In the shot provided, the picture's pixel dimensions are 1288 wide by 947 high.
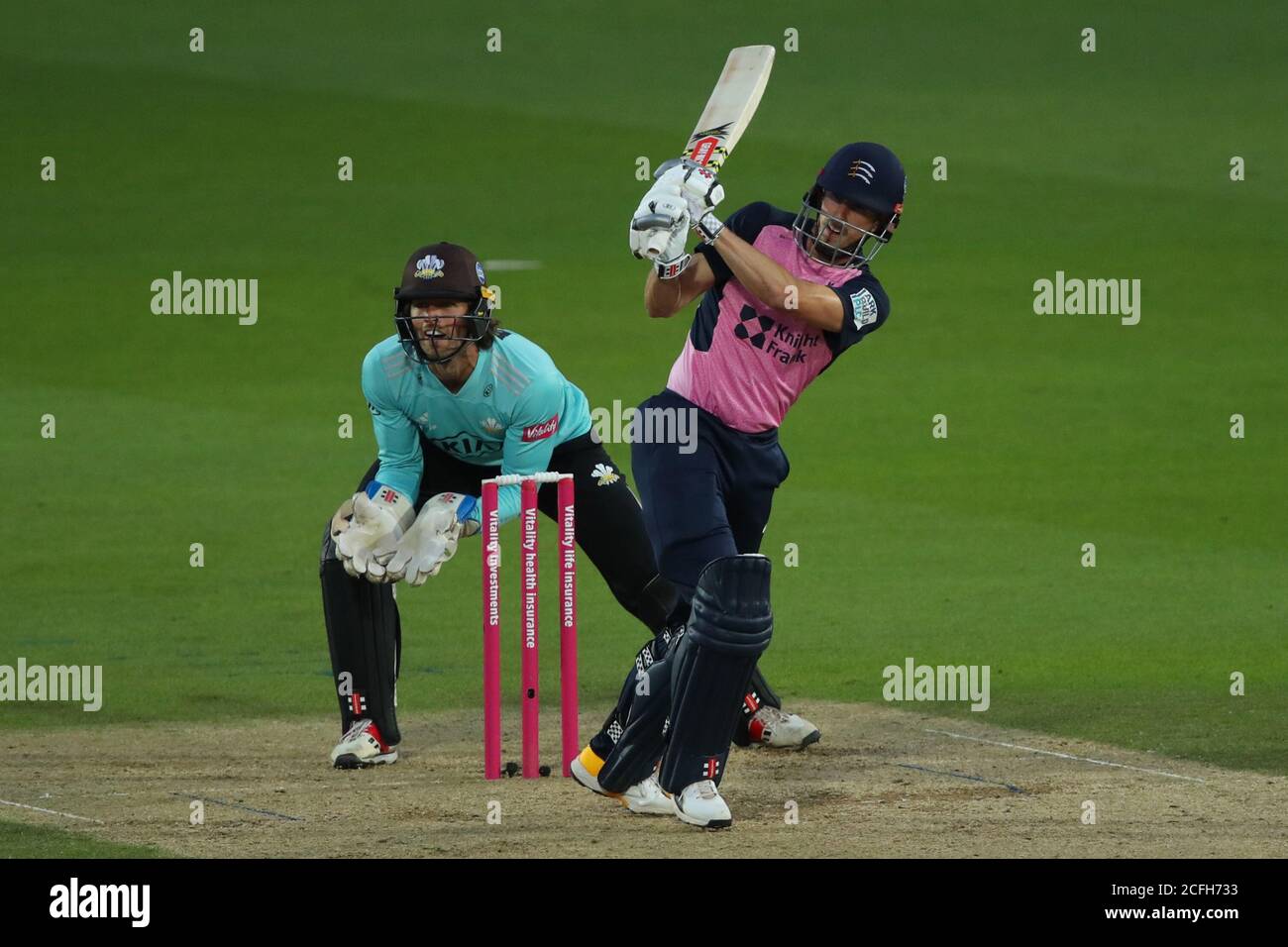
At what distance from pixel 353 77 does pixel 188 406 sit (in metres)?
9.58

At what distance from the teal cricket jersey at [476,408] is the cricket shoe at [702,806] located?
3.97 feet

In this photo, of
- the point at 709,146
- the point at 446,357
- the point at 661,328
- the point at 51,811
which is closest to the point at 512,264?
the point at 661,328

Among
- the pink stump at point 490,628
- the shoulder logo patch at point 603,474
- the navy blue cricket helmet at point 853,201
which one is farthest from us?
the shoulder logo patch at point 603,474

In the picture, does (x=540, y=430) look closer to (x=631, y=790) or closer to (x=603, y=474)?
(x=603, y=474)

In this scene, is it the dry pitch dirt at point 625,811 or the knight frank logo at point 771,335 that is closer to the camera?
the dry pitch dirt at point 625,811

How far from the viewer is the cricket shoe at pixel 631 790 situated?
21.6 feet

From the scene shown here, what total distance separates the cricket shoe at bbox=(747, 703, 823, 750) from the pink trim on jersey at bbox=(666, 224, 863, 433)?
1.32 metres

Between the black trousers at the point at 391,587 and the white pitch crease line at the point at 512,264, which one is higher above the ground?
the white pitch crease line at the point at 512,264

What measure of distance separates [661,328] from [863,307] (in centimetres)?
1092

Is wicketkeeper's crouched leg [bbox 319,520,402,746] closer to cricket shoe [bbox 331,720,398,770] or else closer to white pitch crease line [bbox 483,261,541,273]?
cricket shoe [bbox 331,720,398,770]

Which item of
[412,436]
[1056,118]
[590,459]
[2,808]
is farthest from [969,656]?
[1056,118]

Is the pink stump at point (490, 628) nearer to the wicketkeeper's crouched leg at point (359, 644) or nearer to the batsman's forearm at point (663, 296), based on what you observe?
the wicketkeeper's crouched leg at point (359, 644)

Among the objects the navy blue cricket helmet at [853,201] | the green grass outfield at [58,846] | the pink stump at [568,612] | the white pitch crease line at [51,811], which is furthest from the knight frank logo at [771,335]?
the white pitch crease line at [51,811]

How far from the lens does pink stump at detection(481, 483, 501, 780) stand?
6938mm
